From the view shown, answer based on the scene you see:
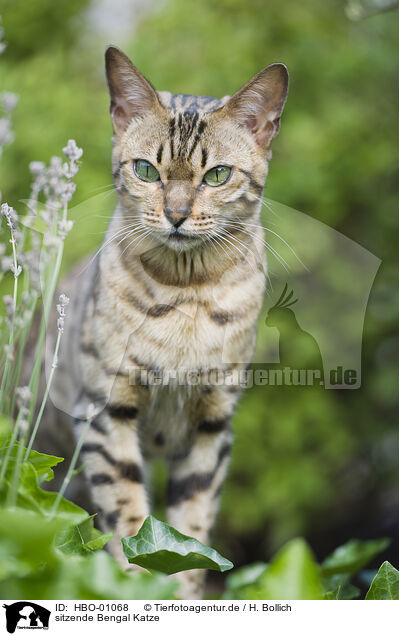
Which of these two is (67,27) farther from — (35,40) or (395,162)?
(395,162)

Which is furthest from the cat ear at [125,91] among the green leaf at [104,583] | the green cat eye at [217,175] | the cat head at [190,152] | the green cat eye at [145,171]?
the green leaf at [104,583]

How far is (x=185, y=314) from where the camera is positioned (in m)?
1.48

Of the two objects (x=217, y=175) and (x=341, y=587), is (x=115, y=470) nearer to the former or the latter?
(x=341, y=587)

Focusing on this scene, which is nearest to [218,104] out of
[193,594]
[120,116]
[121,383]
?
[120,116]

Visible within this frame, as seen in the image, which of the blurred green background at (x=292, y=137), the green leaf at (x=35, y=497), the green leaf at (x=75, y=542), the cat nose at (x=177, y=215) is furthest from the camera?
the blurred green background at (x=292, y=137)

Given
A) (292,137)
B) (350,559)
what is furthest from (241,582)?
(292,137)

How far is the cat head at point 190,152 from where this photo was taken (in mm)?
1379

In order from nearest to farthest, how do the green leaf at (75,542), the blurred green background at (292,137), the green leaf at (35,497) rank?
the green leaf at (35,497) < the green leaf at (75,542) < the blurred green background at (292,137)

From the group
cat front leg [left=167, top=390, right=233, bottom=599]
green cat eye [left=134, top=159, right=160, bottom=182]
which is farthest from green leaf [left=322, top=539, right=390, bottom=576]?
green cat eye [left=134, top=159, right=160, bottom=182]

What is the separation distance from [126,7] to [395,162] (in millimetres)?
1415

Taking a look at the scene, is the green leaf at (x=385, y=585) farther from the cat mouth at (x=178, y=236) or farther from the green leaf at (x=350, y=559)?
the cat mouth at (x=178, y=236)

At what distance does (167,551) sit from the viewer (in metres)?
1.02
